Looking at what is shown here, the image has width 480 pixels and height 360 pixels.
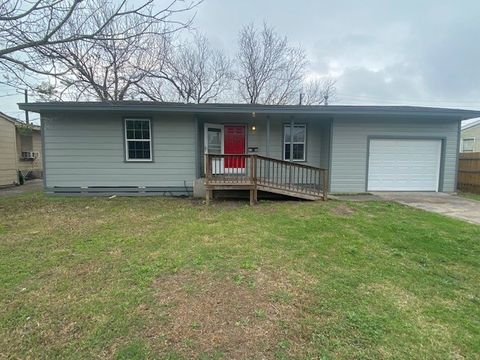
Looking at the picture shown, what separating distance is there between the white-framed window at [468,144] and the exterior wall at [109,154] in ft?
73.2

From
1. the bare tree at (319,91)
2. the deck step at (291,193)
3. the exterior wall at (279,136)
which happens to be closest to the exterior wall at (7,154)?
the exterior wall at (279,136)

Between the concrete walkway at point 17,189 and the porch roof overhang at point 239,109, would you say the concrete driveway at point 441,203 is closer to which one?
the porch roof overhang at point 239,109

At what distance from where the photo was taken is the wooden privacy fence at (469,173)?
422 inches

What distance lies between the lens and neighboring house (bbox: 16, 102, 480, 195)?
9125 millimetres

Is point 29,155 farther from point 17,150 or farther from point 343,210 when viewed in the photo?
point 343,210

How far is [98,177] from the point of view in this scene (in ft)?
30.7

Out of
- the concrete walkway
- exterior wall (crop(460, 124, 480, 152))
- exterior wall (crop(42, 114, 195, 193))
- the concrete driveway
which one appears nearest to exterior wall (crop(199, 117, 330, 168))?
exterior wall (crop(42, 114, 195, 193))

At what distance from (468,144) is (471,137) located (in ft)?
2.50

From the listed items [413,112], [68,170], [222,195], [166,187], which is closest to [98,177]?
[68,170]

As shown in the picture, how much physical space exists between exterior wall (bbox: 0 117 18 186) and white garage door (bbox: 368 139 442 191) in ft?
52.2

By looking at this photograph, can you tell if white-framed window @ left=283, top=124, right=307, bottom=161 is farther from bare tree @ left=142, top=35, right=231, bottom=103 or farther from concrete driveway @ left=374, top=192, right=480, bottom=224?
bare tree @ left=142, top=35, right=231, bottom=103

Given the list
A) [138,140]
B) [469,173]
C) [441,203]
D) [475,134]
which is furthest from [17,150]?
[475,134]

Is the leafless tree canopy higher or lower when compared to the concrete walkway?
higher

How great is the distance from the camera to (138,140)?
9430 millimetres
